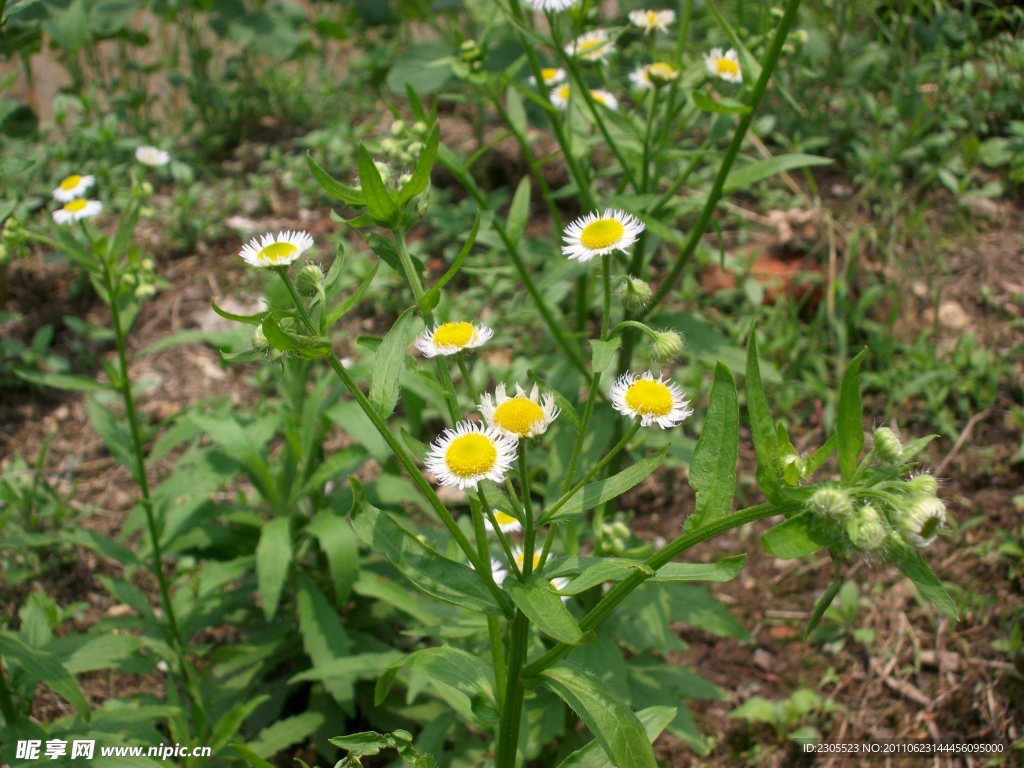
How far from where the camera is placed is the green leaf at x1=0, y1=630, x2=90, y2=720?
1.58 metres

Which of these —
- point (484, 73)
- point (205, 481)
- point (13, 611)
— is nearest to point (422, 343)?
point (484, 73)

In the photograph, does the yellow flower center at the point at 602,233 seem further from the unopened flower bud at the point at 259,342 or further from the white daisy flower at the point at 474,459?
the unopened flower bud at the point at 259,342

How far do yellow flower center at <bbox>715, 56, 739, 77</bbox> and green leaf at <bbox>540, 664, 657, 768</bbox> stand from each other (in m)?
1.46

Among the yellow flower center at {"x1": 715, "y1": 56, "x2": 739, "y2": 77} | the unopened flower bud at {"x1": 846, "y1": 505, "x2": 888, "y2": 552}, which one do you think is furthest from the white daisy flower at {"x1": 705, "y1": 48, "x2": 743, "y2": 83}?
the unopened flower bud at {"x1": 846, "y1": 505, "x2": 888, "y2": 552}

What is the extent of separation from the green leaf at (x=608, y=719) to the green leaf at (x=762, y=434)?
36 centimetres

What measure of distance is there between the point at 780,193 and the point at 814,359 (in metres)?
0.97

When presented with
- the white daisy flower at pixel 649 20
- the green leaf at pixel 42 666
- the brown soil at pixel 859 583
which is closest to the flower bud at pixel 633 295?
the brown soil at pixel 859 583

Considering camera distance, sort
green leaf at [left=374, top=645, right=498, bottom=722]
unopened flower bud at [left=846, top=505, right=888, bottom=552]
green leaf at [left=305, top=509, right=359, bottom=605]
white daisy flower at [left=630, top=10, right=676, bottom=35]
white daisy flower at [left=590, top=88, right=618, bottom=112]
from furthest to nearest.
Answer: white daisy flower at [left=590, top=88, right=618, bottom=112] → white daisy flower at [left=630, top=10, right=676, bottom=35] → green leaf at [left=305, top=509, right=359, bottom=605] → green leaf at [left=374, top=645, right=498, bottom=722] → unopened flower bud at [left=846, top=505, right=888, bottom=552]

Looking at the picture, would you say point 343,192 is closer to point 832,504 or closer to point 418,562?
point 418,562

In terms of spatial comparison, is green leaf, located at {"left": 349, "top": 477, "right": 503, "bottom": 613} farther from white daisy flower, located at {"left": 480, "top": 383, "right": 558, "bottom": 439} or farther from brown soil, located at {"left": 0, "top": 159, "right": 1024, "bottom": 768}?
brown soil, located at {"left": 0, "top": 159, "right": 1024, "bottom": 768}

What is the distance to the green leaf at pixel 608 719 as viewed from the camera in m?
1.11

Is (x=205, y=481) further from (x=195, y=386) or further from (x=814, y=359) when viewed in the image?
(x=814, y=359)

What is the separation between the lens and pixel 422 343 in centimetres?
125

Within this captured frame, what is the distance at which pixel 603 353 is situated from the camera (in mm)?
1136
